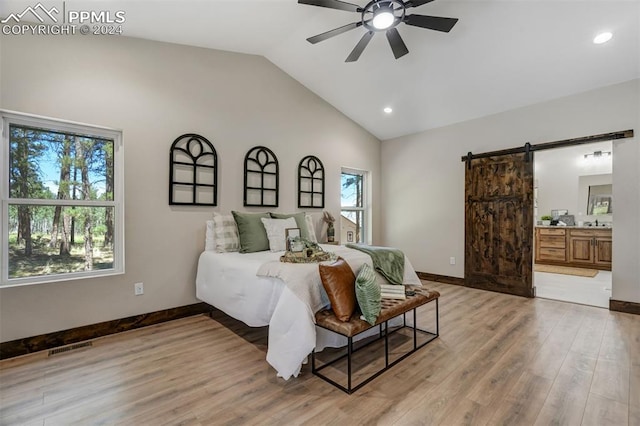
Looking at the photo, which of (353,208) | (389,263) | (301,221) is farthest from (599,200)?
(301,221)

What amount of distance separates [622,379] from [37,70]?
17.2 feet

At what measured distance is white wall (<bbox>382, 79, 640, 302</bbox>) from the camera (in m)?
3.42

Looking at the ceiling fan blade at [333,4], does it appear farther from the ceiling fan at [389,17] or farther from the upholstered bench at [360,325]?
the upholstered bench at [360,325]

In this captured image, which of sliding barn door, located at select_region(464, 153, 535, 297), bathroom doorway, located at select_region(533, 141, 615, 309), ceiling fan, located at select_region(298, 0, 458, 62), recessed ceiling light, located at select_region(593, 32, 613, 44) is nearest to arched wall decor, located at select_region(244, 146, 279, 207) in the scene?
ceiling fan, located at select_region(298, 0, 458, 62)

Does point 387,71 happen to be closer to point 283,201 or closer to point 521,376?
point 283,201

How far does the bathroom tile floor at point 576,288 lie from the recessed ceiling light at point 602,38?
3048mm

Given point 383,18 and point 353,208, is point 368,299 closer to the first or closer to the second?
point 383,18

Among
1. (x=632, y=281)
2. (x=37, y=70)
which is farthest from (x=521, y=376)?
(x=37, y=70)

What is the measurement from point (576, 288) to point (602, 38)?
354cm

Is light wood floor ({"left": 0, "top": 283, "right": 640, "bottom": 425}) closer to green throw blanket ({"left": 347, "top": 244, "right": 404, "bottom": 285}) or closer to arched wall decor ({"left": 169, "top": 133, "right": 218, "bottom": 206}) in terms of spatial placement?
green throw blanket ({"left": 347, "top": 244, "right": 404, "bottom": 285})

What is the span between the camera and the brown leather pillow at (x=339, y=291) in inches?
81.8

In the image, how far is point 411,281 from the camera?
10.5ft

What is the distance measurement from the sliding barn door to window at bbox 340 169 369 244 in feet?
6.09

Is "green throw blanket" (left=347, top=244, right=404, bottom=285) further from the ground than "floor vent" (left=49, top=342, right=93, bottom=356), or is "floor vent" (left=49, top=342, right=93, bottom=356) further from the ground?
"green throw blanket" (left=347, top=244, right=404, bottom=285)
